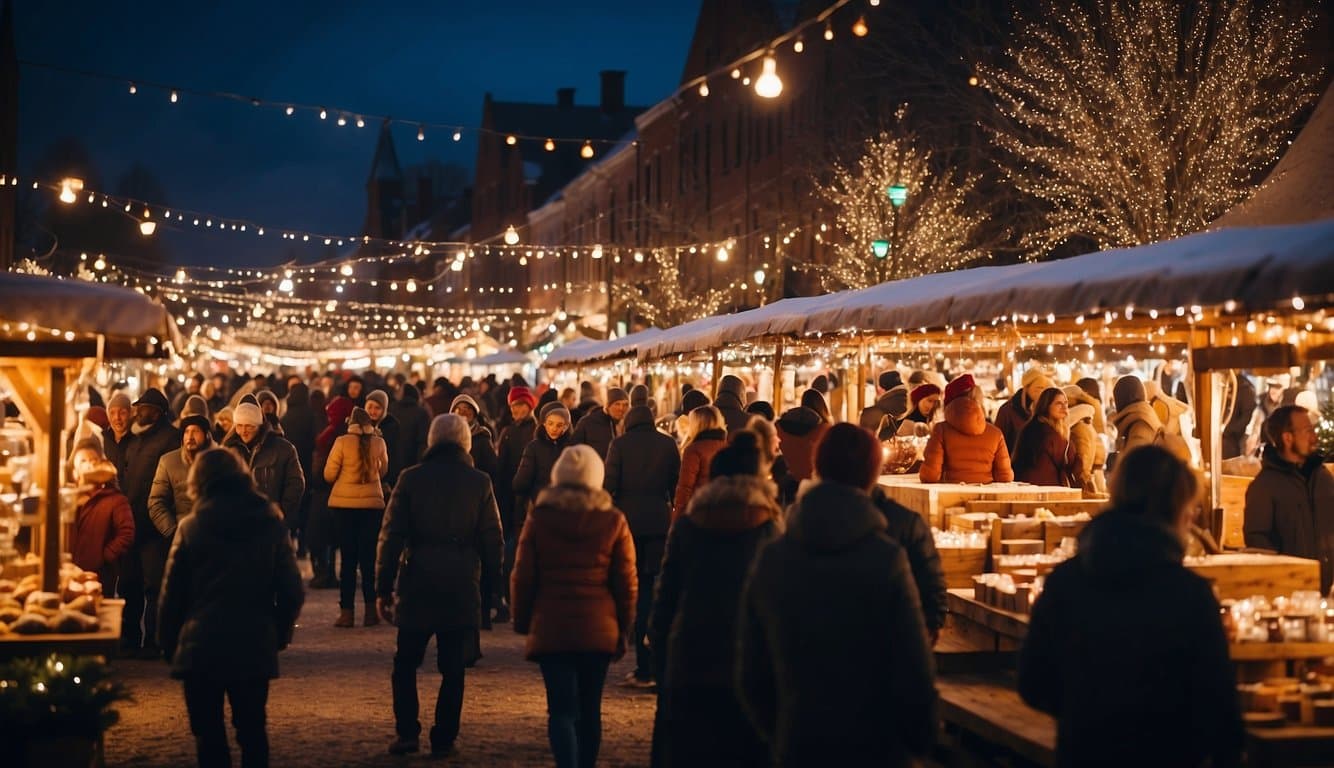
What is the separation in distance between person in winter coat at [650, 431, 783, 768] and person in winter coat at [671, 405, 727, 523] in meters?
3.32

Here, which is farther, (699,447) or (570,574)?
(699,447)

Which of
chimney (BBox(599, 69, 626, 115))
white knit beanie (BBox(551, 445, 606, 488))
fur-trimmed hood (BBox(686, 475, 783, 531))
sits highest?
chimney (BBox(599, 69, 626, 115))

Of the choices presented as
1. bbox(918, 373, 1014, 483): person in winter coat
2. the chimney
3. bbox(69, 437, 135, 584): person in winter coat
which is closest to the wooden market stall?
bbox(69, 437, 135, 584): person in winter coat

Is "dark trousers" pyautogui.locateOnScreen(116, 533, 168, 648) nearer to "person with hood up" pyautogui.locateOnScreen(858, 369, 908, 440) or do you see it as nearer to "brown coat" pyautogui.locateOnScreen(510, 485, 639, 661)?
"brown coat" pyautogui.locateOnScreen(510, 485, 639, 661)

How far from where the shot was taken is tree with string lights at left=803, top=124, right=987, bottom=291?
102ft

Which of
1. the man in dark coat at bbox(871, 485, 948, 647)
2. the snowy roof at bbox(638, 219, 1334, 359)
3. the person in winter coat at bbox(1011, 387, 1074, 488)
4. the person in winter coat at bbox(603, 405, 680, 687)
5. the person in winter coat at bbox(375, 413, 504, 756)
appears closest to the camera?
the snowy roof at bbox(638, 219, 1334, 359)

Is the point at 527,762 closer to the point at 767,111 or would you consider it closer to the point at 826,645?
the point at 826,645

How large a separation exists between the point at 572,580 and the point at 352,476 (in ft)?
22.9

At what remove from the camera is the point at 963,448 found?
1120cm

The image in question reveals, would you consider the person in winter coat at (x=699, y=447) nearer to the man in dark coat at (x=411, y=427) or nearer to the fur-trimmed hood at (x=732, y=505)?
the fur-trimmed hood at (x=732, y=505)

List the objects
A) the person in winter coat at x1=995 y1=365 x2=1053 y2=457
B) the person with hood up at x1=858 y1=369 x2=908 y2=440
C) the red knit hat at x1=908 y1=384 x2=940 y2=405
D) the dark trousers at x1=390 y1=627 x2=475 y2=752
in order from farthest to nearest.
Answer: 1. the red knit hat at x1=908 y1=384 x2=940 y2=405
2. the person with hood up at x1=858 y1=369 x2=908 y2=440
3. the person in winter coat at x1=995 y1=365 x2=1053 y2=457
4. the dark trousers at x1=390 y1=627 x2=475 y2=752

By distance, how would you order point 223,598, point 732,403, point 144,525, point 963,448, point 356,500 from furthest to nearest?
1. point 356,500
2. point 732,403
3. point 144,525
4. point 963,448
5. point 223,598

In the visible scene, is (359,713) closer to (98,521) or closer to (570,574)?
(98,521)

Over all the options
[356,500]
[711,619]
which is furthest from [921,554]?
[356,500]
